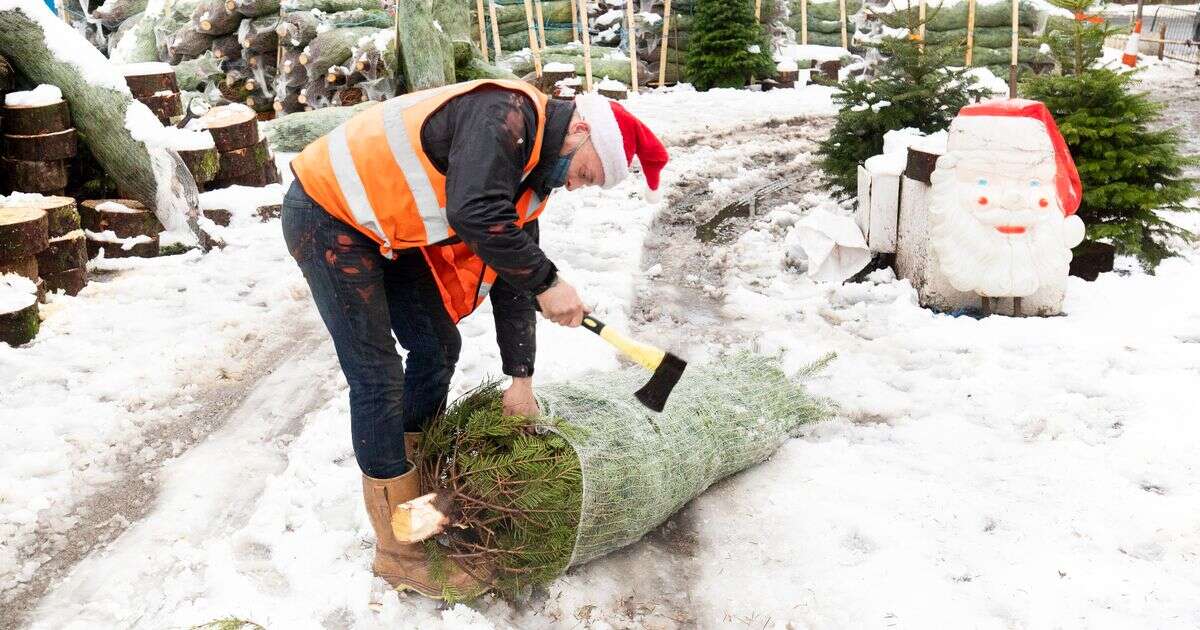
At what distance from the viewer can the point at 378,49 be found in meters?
11.8

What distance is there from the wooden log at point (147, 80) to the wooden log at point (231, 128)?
437 mm

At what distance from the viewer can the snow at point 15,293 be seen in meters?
4.98

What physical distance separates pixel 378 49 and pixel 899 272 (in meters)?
8.11

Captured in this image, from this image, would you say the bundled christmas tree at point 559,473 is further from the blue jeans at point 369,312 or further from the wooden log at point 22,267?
the wooden log at point 22,267

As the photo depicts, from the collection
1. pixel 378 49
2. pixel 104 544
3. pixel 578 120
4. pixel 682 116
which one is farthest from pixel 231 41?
pixel 578 120

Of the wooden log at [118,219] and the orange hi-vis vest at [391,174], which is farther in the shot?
the wooden log at [118,219]

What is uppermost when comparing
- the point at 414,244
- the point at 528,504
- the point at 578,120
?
the point at 578,120

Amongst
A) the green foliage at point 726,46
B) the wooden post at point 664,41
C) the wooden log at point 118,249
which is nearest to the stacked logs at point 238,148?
the wooden log at point 118,249

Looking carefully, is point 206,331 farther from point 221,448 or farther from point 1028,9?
point 1028,9

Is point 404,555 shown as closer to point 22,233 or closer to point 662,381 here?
point 662,381

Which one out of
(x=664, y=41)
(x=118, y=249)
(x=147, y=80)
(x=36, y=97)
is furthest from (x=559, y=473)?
(x=664, y=41)

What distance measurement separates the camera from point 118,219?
6.62 meters

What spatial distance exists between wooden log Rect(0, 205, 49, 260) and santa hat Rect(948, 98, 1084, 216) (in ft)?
16.7

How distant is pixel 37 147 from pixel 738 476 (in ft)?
17.7
